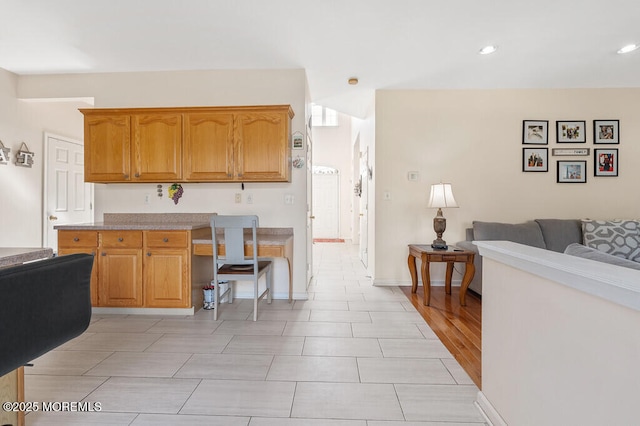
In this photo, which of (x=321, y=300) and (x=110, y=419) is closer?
(x=110, y=419)

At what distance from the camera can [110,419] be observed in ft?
5.12

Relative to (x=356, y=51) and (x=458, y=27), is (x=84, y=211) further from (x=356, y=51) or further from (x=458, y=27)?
(x=458, y=27)

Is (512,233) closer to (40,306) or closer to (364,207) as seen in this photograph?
(364,207)

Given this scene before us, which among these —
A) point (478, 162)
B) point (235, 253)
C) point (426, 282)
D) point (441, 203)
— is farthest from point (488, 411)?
point (478, 162)

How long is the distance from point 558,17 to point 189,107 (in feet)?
11.4

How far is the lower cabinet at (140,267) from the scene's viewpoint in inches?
117

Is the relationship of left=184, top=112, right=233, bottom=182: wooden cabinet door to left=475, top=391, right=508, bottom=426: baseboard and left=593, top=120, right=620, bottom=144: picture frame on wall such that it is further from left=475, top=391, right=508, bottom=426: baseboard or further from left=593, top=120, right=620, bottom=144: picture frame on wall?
left=593, top=120, right=620, bottom=144: picture frame on wall

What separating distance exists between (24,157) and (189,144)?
2080 mm

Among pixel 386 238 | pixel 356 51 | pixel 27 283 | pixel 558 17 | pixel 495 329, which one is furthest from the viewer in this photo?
pixel 386 238

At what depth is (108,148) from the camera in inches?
132

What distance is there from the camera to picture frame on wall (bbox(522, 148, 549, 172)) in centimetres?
399

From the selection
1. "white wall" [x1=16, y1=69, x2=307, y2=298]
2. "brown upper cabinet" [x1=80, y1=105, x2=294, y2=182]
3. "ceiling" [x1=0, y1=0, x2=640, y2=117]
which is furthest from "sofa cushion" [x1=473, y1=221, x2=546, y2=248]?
"brown upper cabinet" [x1=80, y1=105, x2=294, y2=182]

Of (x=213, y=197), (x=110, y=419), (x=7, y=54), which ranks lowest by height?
(x=110, y=419)

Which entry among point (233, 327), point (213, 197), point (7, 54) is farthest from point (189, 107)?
point (233, 327)
